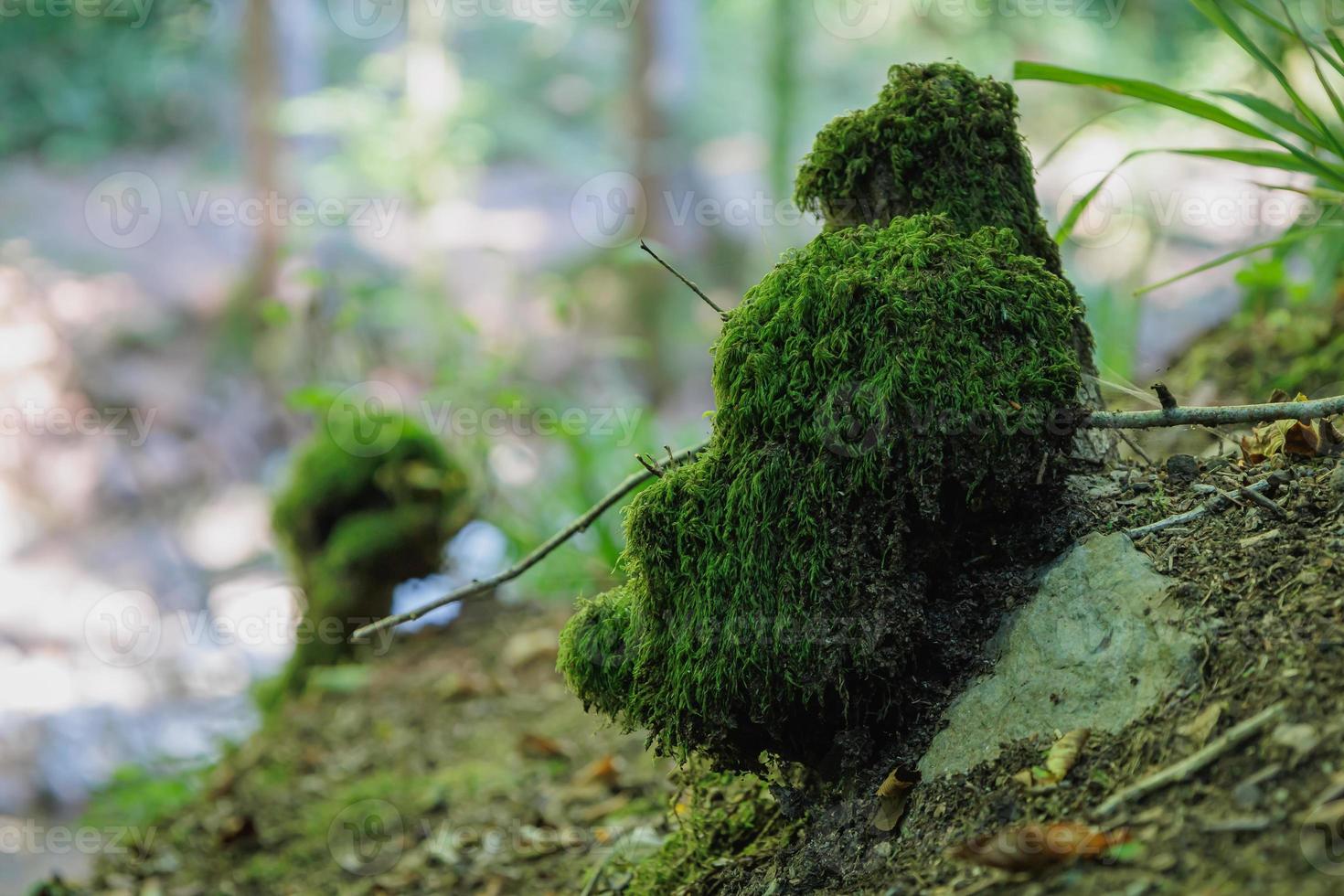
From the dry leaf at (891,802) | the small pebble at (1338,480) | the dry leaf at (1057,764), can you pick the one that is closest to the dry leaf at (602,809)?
the dry leaf at (891,802)

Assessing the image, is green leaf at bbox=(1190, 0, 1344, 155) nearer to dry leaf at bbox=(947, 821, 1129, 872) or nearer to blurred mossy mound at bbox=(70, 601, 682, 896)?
dry leaf at bbox=(947, 821, 1129, 872)

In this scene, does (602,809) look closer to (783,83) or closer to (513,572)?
(513,572)

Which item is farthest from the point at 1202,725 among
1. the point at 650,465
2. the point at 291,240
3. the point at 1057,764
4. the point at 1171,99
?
the point at 291,240

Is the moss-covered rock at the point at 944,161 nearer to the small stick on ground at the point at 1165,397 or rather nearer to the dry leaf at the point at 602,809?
the small stick on ground at the point at 1165,397

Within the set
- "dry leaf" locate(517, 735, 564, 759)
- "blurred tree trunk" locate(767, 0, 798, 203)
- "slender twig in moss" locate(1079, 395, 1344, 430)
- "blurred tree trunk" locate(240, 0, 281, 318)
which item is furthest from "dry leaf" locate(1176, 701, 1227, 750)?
"blurred tree trunk" locate(240, 0, 281, 318)

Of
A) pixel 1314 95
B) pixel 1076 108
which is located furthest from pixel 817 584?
pixel 1076 108

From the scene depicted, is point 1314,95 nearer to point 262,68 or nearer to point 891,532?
point 891,532

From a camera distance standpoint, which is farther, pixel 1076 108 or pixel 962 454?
pixel 1076 108
